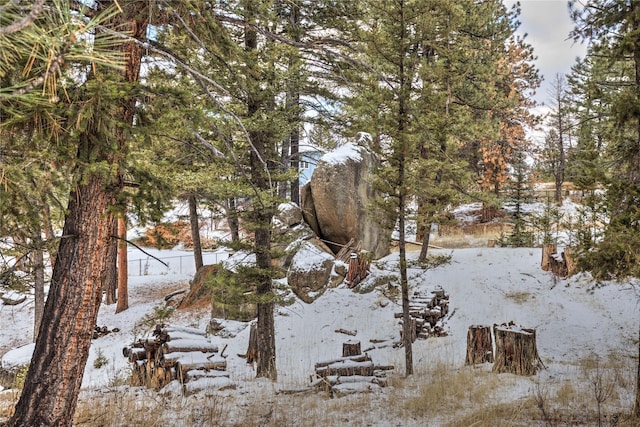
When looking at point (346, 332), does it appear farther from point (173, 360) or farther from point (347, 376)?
point (173, 360)

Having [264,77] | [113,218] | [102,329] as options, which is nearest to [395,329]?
[264,77]

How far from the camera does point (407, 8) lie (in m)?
7.53

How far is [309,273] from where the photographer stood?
12.2 metres

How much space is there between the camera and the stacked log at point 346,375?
19.8ft

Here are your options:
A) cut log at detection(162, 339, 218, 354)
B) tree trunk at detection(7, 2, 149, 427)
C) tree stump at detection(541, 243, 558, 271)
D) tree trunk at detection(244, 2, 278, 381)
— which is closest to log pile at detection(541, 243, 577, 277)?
tree stump at detection(541, 243, 558, 271)

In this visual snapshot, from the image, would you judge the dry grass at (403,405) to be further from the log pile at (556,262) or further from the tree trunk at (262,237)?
the log pile at (556,262)

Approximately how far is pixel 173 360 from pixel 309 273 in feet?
19.1

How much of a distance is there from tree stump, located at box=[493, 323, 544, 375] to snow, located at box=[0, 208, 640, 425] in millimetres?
222

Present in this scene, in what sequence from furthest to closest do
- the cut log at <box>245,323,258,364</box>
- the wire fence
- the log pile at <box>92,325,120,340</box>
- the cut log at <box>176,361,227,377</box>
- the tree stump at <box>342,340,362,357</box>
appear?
1. the wire fence
2. the log pile at <box>92,325,120,340</box>
3. the cut log at <box>245,323,258,364</box>
4. the tree stump at <box>342,340,362,357</box>
5. the cut log at <box>176,361,227,377</box>

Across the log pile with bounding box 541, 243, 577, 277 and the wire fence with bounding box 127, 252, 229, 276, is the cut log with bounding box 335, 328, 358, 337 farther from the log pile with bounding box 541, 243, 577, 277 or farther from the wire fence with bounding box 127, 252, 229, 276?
the wire fence with bounding box 127, 252, 229, 276

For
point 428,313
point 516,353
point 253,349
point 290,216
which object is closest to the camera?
point 516,353

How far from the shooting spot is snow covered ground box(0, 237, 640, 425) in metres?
7.59

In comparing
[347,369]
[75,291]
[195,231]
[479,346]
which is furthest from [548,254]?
[195,231]

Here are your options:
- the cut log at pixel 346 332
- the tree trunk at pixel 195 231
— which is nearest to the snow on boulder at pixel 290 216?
the tree trunk at pixel 195 231
